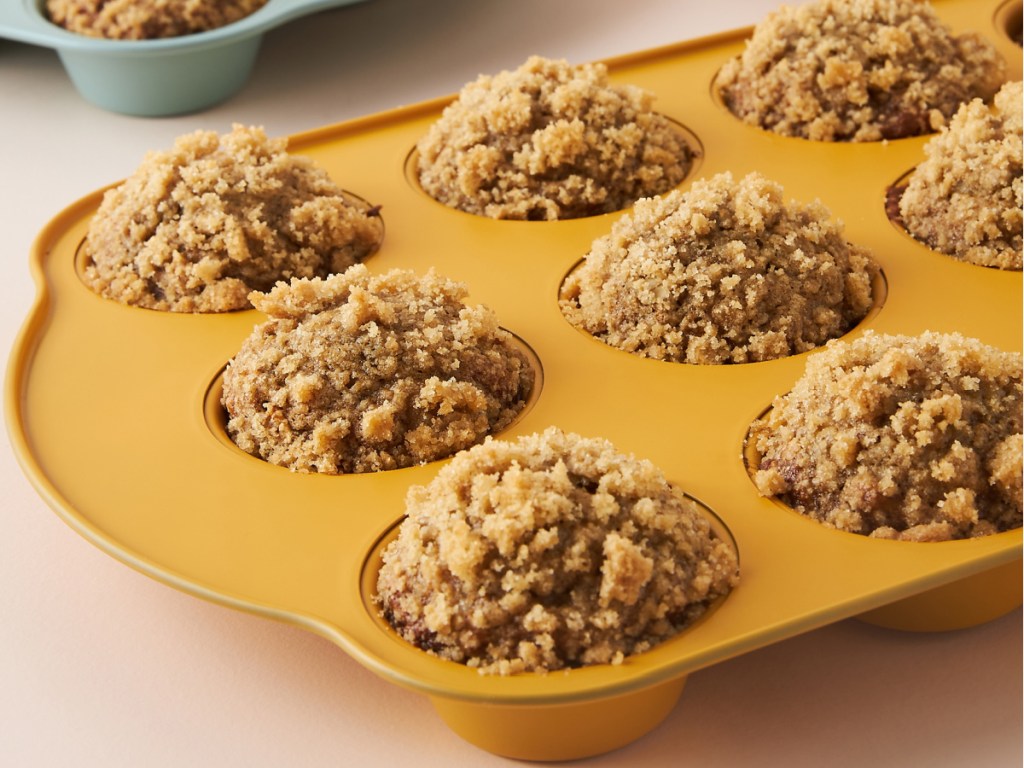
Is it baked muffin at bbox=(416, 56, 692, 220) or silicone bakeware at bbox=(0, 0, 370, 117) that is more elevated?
baked muffin at bbox=(416, 56, 692, 220)

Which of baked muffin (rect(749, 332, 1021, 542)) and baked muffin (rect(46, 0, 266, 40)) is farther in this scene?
baked muffin (rect(46, 0, 266, 40))

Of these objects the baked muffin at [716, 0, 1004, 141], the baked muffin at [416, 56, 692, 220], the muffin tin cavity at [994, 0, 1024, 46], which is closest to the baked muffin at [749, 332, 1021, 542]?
the baked muffin at [416, 56, 692, 220]

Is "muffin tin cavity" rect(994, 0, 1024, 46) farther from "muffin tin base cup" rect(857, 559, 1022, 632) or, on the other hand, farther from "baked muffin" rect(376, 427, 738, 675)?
"baked muffin" rect(376, 427, 738, 675)

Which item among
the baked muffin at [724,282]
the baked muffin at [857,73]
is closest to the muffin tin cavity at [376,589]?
the baked muffin at [724,282]

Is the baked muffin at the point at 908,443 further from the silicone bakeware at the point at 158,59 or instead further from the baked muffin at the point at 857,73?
the silicone bakeware at the point at 158,59

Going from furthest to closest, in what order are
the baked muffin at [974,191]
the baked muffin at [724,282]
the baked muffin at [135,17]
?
the baked muffin at [135,17] < the baked muffin at [974,191] < the baked muffin at [724,282]

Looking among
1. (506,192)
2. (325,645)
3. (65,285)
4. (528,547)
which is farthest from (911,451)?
(65,285)

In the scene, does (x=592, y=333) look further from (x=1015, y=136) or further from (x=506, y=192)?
(x=1015, y=136)

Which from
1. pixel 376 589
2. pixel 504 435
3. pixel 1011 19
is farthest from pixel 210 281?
pixel 1011 19
